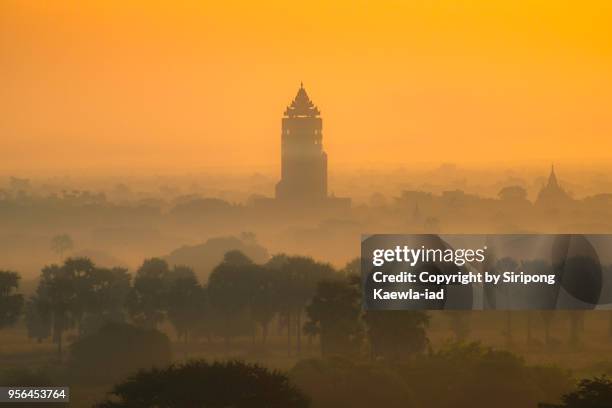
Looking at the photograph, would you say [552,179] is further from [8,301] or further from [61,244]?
[8,301]

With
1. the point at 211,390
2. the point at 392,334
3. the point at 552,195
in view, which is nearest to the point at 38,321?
the point at 392,334

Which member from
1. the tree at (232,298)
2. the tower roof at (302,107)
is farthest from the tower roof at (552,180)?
the tree at (232,298)

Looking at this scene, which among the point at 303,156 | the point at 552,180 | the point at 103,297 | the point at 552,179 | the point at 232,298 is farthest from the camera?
the point at 552,179

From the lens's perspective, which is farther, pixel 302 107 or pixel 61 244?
pixel 61 244

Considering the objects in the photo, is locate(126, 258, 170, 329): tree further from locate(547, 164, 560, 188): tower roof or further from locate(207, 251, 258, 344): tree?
locate(547, 164, 560, 188): tower roof

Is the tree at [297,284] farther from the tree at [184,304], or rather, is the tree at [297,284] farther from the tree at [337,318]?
the tree at [184,304]

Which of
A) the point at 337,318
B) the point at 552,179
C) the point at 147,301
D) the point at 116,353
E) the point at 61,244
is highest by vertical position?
the point at 552,179

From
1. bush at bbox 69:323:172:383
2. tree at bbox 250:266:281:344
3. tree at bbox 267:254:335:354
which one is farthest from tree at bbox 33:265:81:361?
tree at bbox 267:254:335:354
